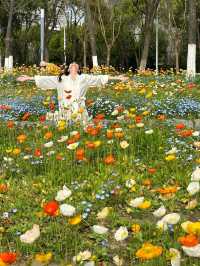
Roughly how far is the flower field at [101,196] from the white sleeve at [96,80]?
87 cm

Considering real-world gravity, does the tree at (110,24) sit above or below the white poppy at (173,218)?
above

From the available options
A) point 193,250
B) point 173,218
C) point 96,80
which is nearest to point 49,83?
point 96,80

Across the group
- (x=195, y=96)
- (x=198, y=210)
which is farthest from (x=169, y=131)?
(x=195, y=96)

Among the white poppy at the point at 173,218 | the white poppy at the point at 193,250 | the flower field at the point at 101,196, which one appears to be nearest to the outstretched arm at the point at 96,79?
the flower field at the point at 101,196

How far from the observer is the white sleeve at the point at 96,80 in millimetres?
9133

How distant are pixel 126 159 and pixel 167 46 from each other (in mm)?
42535

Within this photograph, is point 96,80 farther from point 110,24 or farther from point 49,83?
point 110,24

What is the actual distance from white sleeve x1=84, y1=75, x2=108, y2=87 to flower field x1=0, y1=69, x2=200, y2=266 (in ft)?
2.84

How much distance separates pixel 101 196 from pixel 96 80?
173 inches

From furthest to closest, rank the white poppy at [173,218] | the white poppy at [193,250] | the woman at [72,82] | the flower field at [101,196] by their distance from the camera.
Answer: the woman at [72,82] → the flower field at [101,196] → the white poppy at [173,218] → the white poppy at [193,250]

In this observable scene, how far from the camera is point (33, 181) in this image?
5.82 meters

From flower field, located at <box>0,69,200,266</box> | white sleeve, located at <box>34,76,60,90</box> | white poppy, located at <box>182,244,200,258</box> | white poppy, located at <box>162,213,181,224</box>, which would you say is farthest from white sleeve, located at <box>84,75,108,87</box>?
white poppy, located at <box>182,244,200,258</box>

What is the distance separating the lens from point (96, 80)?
9.23 meters

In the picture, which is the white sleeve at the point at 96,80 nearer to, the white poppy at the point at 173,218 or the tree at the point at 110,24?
the white poppy at the point at 173,218
